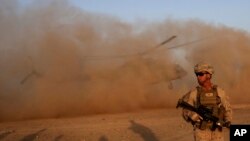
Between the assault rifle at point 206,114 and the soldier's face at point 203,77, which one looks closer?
the assault rifle at point 206,114

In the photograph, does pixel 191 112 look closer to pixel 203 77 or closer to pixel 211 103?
pixel 211 103

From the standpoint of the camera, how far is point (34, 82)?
2620cm

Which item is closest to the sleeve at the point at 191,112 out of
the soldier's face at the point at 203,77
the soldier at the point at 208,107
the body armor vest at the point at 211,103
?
the soldier at the point at 208,107

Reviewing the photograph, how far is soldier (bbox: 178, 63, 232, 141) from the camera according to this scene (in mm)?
5652

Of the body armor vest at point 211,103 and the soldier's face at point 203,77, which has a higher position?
the soldier's face at point 203,77

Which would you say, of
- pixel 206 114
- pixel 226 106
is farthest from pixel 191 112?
pixel 226 106

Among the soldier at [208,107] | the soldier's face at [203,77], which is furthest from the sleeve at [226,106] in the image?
the soldier's face at [203,77]

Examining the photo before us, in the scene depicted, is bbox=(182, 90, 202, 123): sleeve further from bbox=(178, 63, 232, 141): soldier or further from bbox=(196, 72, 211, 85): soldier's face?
bbox=(196, 72, 211, 85): soldier's face

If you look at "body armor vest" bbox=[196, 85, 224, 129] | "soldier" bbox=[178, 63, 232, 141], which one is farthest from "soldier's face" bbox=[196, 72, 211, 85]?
"body armor vest" bbox=[196, 85, 224, 129]

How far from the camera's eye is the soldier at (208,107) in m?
5.65

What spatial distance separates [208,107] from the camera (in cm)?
567

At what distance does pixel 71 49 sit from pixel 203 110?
22864 millimetres

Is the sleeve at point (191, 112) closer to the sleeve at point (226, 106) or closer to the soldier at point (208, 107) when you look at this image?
the soldier at point (208, 107)

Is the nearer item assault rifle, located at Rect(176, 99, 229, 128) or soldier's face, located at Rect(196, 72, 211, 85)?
assault rifle, located at Rect(176, 99, 229, 128)
